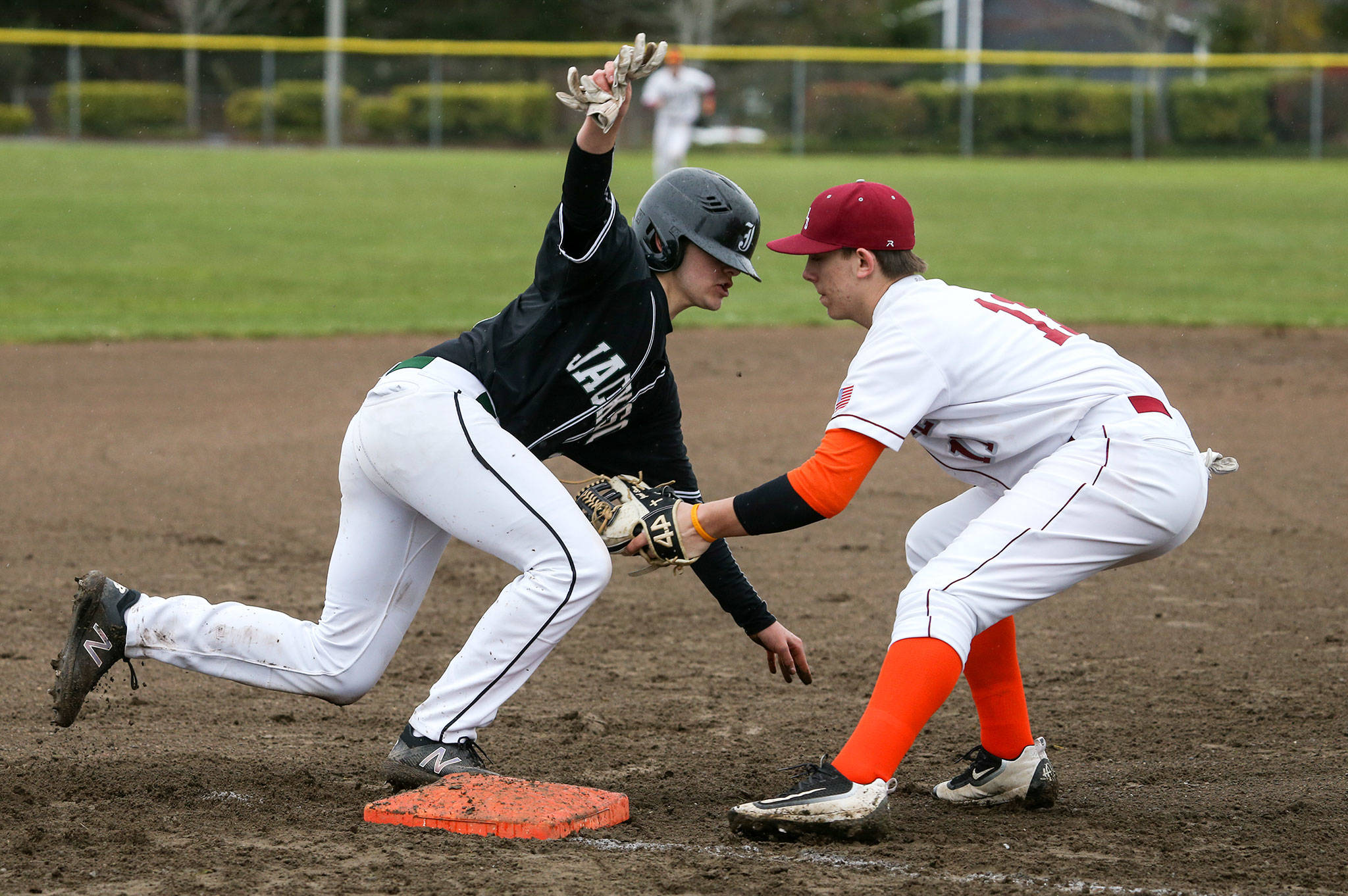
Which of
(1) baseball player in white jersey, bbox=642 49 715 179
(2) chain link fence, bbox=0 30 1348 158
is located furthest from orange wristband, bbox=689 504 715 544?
(2) chain link fence, bbox=0 30 1348 158

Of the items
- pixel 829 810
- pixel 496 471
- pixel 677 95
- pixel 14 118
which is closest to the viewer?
pixel 829 810

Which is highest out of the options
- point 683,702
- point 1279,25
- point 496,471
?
point 1279,25

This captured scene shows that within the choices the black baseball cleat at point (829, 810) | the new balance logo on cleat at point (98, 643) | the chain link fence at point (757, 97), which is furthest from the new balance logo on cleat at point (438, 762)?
the chain link fence at point (757, 97)

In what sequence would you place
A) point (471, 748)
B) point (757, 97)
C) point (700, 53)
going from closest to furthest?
point (471, 748), point (700, 53), point (757, 97)

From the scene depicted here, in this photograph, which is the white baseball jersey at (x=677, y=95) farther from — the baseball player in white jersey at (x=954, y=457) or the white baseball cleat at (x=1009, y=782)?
the white baseball cleat at (x=1009, y=782)

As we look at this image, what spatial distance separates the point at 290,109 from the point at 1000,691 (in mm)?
25815

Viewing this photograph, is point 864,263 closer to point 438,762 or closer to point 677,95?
point 438,762

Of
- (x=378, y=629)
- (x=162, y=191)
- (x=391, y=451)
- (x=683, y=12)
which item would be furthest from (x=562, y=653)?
(x=683, y=12)

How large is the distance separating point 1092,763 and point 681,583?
2304 millimetres

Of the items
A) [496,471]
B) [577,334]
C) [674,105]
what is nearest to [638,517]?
[496,471]

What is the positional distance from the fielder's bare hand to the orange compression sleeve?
30.9 inches

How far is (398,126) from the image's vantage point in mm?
27375

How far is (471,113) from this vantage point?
28.5m

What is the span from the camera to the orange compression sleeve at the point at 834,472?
2996mm
